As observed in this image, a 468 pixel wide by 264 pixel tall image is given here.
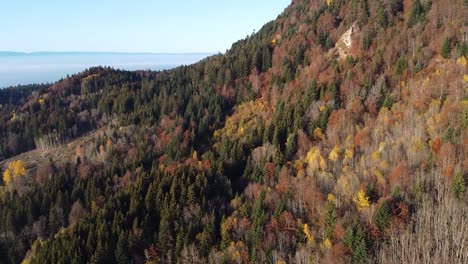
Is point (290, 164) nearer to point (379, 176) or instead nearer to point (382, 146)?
point (382, 146)

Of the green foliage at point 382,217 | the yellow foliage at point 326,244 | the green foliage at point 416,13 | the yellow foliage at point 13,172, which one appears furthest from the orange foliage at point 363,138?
the yellow foliage at point 13,172

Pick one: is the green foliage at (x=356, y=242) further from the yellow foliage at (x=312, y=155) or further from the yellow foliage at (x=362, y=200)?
the yellow foliage at (x=312, y=155)

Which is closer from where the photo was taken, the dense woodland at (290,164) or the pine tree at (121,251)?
the dense woodland at (290,164)

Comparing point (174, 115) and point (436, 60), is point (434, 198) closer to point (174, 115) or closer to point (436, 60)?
point (436, 60)

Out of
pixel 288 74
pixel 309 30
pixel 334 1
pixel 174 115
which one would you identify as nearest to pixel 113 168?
pixel 174 115

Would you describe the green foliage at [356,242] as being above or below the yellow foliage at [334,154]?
below

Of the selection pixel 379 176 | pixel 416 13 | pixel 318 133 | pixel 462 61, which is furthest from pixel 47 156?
pixel 462 61
